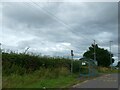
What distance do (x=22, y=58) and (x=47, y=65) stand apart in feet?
18.9

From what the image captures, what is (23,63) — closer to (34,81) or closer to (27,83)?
(34,81)

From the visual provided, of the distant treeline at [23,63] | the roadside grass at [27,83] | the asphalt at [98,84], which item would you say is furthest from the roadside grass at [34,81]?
the distant treeline at [23,63]

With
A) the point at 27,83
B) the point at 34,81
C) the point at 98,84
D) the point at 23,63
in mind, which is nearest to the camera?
the point at 27,83

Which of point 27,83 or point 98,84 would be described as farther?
point 98,84

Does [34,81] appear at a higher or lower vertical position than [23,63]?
lower

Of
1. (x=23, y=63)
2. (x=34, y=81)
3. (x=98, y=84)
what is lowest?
(x=98, y=84)

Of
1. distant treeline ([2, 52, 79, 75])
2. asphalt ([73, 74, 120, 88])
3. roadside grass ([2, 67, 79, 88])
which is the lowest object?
asphalt ([73, 74, 120, 88])

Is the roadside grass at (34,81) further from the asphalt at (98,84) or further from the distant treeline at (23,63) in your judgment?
the distant treeline at (23,63)

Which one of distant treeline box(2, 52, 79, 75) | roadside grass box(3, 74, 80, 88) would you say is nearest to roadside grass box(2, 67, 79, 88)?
roadside grass box(3, 74, 80, 88)

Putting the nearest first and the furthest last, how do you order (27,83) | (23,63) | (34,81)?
(27,83) → (34,81) → (23,63)

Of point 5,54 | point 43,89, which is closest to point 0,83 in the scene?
point 43,89

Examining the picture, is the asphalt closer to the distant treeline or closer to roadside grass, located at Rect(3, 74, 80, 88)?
roadside grass, located at Rect(3, 74, 80, 88)

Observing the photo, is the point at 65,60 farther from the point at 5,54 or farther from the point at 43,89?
the point at 43,89

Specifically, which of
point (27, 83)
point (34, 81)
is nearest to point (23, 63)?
point (34, 81)
